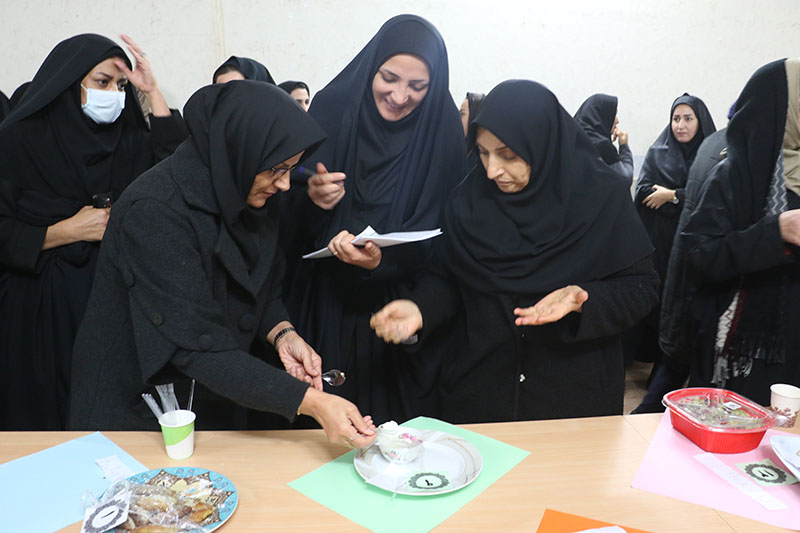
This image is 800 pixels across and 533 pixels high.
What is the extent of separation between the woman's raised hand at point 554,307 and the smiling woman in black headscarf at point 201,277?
1.62ft

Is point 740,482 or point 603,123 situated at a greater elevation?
point 603,123

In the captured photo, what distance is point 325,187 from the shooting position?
1742 mm

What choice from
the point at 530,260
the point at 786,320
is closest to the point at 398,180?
the point at 530,260

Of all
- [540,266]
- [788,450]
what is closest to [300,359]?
[540,266]

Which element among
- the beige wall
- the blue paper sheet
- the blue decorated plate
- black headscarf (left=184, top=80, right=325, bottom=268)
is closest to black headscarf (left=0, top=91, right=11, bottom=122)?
the beige wall

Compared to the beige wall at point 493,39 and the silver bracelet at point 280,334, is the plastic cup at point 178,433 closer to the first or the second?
the silver bracelet at point 280,334

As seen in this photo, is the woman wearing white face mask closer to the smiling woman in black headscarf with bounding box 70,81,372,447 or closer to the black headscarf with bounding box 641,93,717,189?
the smiling woman in black headscarf with bounding box 70,81,372,447

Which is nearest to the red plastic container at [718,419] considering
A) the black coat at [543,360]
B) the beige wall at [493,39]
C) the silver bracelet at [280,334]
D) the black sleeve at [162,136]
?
the black coat at [543,360]

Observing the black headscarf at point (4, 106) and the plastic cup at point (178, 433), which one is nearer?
the plastic cup at point (178, 433)

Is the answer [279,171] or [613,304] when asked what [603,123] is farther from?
[279,171]

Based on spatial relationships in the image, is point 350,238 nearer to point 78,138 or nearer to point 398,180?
point 398,180

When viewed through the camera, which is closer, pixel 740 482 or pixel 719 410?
pixel 740 482

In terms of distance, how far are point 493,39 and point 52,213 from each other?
3.10 m

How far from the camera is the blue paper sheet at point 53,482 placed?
100 cm
